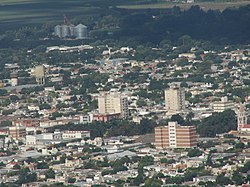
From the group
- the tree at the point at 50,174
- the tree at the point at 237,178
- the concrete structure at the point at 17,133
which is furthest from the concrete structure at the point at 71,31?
the tree at the point at 237,178

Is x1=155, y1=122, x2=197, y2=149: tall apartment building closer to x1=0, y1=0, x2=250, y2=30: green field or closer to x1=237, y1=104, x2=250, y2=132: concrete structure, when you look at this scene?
x1=237, y1=104, x2=250, y2=132: concrete structure

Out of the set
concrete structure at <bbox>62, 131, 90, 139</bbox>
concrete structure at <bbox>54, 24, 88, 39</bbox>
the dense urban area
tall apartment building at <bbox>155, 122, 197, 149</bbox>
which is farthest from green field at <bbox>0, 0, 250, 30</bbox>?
tall apartment building at <bbox>155, 122, 197, 149</bbox>

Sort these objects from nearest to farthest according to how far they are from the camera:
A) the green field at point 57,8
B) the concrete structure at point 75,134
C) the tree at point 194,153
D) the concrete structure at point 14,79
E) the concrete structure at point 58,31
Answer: the tree at point 194,153
the concrete structure at point 75,134
the concrete structure at point 14,79
the concrete structure at point 58,31
the green field at point 57,8

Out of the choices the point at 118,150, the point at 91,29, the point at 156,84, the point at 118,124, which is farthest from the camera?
the point at 91,29

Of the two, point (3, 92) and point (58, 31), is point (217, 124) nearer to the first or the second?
point (3, 92)

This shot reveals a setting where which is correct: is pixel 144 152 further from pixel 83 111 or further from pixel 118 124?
pixel 83 111

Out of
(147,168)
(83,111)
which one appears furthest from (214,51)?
(147,168)

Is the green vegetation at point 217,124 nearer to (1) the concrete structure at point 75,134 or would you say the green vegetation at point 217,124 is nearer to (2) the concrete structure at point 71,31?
(1) the concrete structure at point 75,134
